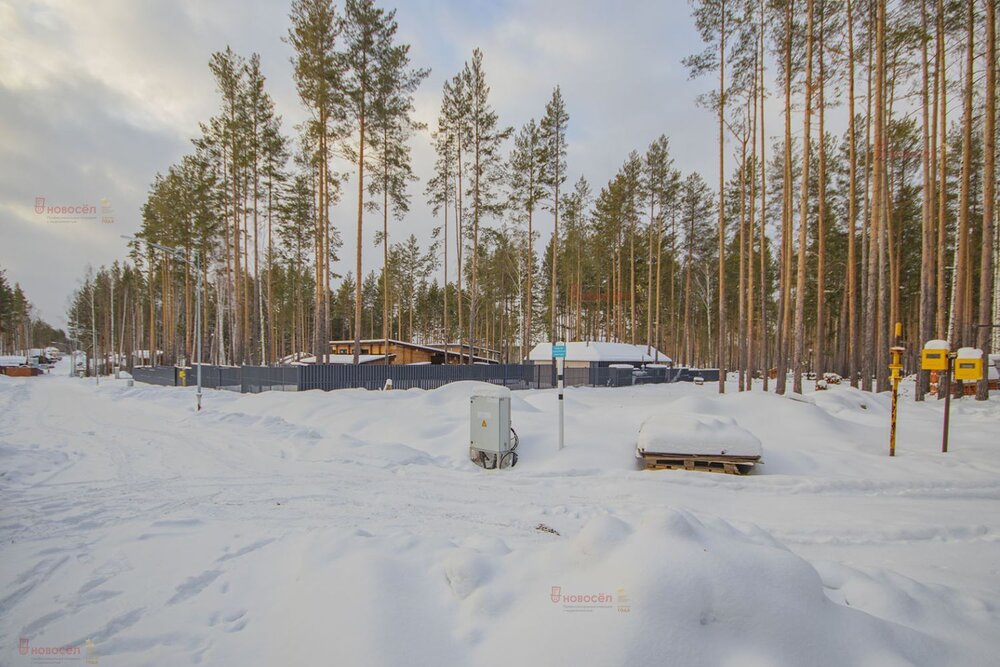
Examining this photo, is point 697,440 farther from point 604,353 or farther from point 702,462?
point 604,353

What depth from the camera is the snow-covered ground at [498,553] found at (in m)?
2.30

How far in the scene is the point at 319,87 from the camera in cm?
1733

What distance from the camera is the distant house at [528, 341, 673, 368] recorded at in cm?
3188

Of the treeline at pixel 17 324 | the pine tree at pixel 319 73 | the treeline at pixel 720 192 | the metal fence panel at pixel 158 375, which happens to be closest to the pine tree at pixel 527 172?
the treeline at pixel 720 192

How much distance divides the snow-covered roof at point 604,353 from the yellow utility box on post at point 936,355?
23314 millimetres

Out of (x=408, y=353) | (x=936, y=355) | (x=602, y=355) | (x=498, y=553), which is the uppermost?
(x=936, y=355)

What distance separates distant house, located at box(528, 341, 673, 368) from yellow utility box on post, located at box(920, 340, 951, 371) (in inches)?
917

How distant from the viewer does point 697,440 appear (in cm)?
716

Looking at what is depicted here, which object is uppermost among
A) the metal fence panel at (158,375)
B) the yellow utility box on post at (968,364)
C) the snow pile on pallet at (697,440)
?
the yellow utility box on post at (968,364)

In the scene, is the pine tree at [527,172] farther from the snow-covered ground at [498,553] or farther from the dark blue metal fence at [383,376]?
the snow-covered ground at [498,553]

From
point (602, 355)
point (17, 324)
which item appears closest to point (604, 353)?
point (602, 355)

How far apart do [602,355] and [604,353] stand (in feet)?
1.30

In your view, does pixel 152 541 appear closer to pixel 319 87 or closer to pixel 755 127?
pixel 319 87

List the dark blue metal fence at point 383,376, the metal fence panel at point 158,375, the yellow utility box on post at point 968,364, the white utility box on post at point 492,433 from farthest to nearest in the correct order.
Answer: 1. the metal fence panel at point 158,375
2. the dark blue metal fence at point 383,376
3. the yellow utility box on post at point 968,364
4. the white utility box on post at point 492,433
